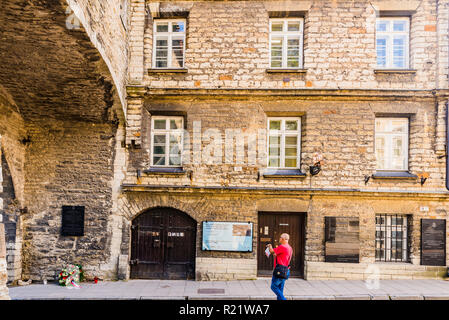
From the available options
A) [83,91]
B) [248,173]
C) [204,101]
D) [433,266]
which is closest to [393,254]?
[433,266]

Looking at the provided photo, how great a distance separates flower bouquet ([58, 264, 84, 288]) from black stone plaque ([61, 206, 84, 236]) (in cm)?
92

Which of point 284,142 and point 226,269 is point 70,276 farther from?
point 284,142

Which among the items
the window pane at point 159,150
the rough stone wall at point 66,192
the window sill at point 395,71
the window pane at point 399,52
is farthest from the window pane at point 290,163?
the rough stone wall at point 66,192

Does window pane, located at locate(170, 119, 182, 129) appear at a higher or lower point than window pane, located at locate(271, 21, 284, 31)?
lower

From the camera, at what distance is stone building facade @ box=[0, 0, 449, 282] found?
8609mm

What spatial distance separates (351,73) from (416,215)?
14.6ft

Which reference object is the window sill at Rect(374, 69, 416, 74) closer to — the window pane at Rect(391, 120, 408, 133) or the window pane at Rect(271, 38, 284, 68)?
the window pane at Rect(391, 120, 408, 133)

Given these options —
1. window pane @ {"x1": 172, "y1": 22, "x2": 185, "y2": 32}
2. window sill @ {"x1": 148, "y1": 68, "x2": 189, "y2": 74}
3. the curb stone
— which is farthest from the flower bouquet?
the curb stone

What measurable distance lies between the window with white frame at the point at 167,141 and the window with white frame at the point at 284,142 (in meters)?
2.70

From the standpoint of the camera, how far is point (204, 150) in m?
8.88

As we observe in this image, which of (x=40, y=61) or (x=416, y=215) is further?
(x=416, y=215)

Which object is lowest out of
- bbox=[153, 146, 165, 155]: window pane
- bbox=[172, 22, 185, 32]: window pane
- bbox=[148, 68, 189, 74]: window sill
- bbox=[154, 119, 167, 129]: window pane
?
bbox=[153, 146, 165, 155]: window pane

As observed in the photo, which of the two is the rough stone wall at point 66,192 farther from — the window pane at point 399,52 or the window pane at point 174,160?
the window pane at point 399,52

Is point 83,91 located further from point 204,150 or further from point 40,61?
point 204,150
